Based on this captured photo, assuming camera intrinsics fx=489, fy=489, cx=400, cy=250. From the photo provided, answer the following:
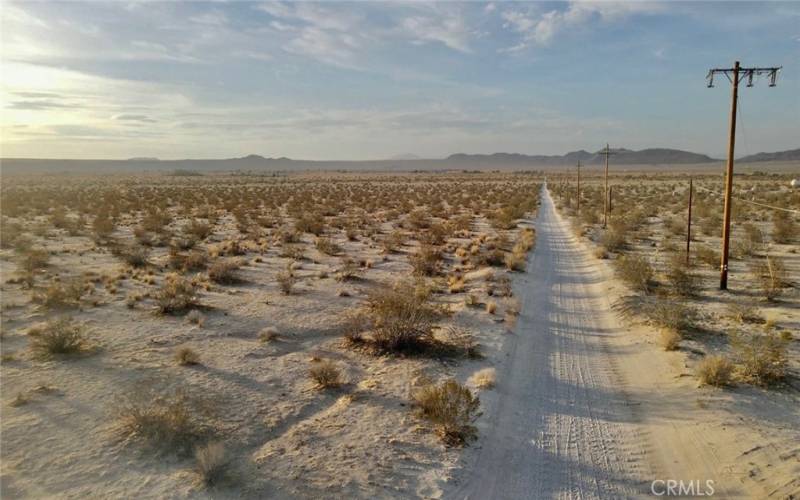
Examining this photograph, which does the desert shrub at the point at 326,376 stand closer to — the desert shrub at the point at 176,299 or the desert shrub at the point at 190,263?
the desert shrub at the point at 176,299

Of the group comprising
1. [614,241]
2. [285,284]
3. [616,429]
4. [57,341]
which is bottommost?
[616,429]

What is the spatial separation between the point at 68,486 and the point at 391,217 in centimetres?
2996

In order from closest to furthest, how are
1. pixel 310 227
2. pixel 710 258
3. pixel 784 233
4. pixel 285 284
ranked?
pixel 285 284 → pixel 710 258 → pixel 784 233 → pixel 310 227

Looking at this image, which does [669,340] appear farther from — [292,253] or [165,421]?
[292,253]

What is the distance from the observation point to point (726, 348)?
1027cm

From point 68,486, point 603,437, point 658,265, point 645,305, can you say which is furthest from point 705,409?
point 658,265

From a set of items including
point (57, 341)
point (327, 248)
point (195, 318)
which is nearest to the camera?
point (57, 341)

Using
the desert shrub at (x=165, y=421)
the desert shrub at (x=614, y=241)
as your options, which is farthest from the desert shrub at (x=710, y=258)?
the desert shrub at (x=165, y=421)

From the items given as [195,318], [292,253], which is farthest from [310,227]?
[195,318]

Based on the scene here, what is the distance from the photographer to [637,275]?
587 inches

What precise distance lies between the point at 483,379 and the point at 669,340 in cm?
447

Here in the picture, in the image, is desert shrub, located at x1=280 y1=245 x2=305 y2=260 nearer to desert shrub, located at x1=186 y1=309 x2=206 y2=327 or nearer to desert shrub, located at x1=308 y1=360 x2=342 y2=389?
desert shrub, located at x1=186 y1=309 x2=206 y2=327

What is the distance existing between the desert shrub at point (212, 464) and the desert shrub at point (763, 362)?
28.5ft

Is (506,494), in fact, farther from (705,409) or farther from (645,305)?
(645,305)
